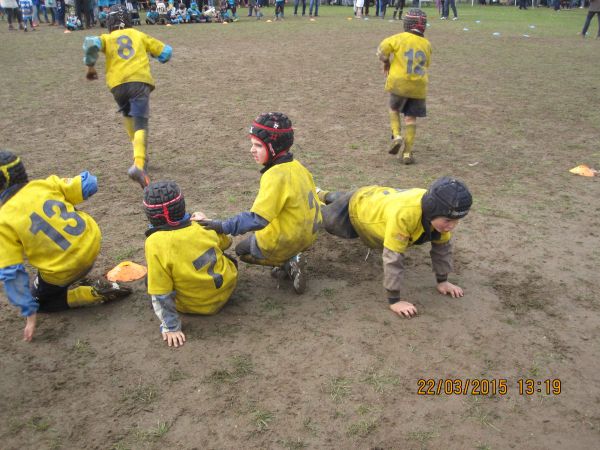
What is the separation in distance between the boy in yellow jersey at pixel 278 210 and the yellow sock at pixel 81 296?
1.05 metres

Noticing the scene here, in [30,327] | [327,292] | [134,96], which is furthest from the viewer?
[134,96]

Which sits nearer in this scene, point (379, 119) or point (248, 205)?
point (248, 205)

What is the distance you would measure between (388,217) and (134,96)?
149 inches

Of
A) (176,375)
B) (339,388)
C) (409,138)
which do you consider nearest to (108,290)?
(176,375)

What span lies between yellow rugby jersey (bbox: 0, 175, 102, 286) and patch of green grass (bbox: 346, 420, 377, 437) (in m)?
2.23

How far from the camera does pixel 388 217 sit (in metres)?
3.99

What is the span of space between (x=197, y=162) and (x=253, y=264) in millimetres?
2851

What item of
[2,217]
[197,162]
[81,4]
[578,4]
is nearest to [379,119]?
[197,162]

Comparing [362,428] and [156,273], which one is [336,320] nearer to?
[362,428]

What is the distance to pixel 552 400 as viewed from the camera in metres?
3.16

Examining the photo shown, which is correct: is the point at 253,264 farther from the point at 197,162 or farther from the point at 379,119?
the point at 379,119

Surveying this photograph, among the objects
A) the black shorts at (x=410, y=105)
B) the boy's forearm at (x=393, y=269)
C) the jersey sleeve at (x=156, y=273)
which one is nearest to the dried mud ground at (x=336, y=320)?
the boy's forearm at (x=393, y=269)

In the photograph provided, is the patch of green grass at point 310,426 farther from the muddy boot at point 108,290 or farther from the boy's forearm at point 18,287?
the boy's forearm at point 18,287

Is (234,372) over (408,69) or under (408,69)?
under
